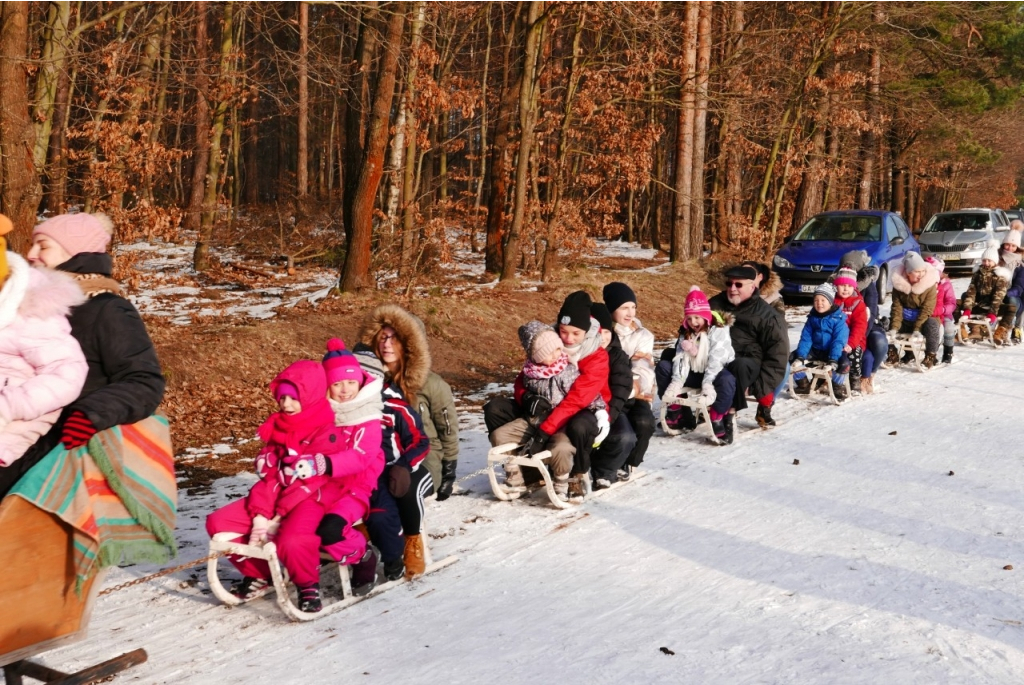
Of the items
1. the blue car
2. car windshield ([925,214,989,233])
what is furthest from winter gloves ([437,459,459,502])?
car windshield ([925,214,989,233])

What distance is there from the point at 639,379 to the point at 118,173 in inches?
311

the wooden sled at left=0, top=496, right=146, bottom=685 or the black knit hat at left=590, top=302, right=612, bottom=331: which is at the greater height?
the black knit hat at left=590, top=302, right=612, bottom=331

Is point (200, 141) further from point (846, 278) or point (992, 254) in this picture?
point (992, 254)

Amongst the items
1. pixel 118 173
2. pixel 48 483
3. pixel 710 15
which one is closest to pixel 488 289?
pixel 118 173

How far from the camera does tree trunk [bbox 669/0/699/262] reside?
19.9m

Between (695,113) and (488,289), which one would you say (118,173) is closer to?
(488,289)

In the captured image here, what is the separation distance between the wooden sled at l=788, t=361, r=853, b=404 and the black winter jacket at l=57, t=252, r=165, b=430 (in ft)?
28.6

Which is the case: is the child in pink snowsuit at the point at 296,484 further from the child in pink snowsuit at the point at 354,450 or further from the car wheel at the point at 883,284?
the car wheel at the point at 883,284

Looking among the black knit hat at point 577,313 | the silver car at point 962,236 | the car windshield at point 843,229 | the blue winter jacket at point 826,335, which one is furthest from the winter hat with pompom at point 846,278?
the silver car at point 962,236

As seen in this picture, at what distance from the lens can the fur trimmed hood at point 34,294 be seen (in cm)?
400

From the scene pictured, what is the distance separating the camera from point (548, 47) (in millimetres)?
19016

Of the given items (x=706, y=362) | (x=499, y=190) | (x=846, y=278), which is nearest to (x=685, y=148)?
(x=499, y=190)

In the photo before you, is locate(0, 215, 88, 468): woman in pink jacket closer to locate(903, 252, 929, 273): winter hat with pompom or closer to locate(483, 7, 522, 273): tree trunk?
locate(903, 252, 929, 273): winter hat with pompom

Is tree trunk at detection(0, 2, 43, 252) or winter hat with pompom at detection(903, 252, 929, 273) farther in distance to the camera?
winter hat with pompom at detection(903, 252, 929, 273)
